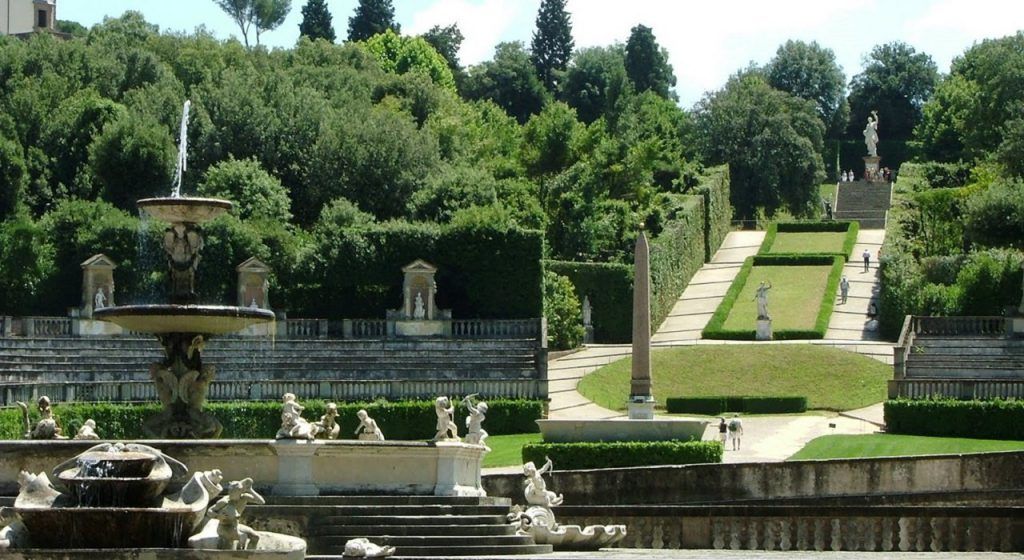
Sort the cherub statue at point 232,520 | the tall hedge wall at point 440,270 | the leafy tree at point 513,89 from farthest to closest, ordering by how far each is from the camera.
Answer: the leafy tree at point 513,89
the tall hedge wall at point 440,270
the cherub statue at point 232,520

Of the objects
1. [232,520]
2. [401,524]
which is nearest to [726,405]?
[401,524]

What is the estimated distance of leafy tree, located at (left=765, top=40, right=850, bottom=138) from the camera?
15200 centimetres

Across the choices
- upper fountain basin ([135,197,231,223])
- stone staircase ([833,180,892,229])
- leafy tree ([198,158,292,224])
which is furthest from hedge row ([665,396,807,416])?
stone staircase ([833,180,892,229])

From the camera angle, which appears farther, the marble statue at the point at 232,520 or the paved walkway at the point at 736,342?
the paved walkway at the point at 736,342

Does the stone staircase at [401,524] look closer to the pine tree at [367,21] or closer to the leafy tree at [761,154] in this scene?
the leafy tree at [761,154]

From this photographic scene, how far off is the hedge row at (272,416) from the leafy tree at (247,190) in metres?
19.7

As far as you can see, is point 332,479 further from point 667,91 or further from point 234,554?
point 667,91

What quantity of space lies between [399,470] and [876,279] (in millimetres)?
58973

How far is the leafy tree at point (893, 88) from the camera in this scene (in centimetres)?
15112

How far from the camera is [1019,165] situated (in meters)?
93.1

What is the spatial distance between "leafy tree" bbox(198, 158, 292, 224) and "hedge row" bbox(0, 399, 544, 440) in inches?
777

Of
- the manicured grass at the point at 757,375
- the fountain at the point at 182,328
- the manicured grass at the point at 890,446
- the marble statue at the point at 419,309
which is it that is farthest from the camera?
the marble statue at the point at 419,309

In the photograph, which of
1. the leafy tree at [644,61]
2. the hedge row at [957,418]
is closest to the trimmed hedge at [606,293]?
the hedge row at [957,418]

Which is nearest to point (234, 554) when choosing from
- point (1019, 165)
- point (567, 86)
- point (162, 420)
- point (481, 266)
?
point (162, 420)
